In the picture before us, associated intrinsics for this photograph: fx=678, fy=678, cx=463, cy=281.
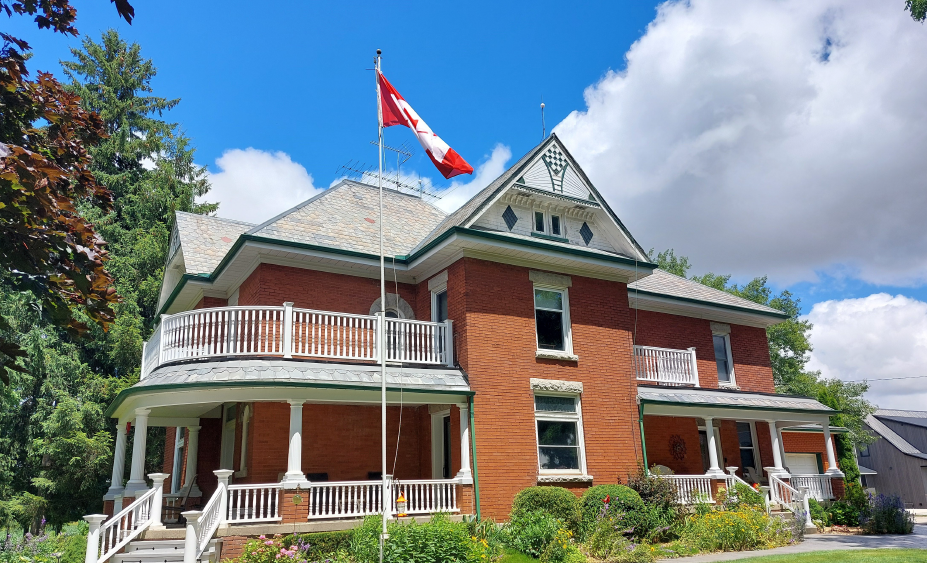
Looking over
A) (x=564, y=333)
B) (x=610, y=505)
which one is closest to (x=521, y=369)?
(x=564, y=333)

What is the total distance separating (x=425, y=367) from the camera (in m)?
15.5

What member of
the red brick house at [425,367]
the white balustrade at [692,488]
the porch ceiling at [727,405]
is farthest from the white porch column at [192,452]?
the white balustrade at [692,488]

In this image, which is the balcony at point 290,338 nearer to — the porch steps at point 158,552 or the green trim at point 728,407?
the porch steps at point 158,552

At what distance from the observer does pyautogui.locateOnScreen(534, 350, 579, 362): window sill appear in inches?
642

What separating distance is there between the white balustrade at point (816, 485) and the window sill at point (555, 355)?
315 inches

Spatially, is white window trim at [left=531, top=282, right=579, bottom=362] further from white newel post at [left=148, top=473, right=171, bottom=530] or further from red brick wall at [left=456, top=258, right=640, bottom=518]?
white newel post at [left=148, top=473, right=171, bottom=530]

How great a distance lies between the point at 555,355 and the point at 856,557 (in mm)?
7199

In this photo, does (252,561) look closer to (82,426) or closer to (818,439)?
(82,426)

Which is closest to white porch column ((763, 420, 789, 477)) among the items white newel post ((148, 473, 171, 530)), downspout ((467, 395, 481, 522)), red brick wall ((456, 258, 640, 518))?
red brick wall ((456, 258, 640, 518))

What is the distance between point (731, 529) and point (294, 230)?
1187 centimetres

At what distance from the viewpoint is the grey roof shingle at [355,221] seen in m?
16.5

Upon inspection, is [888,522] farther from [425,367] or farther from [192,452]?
[192,452]

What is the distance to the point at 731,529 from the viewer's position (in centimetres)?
1424

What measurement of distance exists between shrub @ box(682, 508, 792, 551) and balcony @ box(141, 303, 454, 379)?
6375 mm
